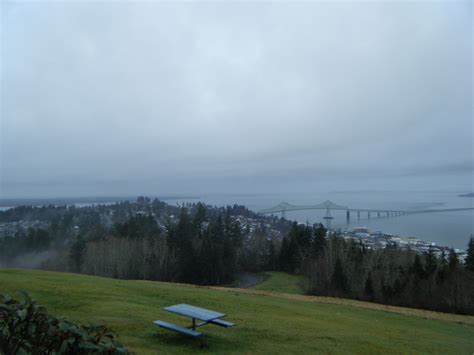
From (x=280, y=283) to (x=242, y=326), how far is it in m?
24.6

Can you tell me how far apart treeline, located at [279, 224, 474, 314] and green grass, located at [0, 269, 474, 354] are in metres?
9.80

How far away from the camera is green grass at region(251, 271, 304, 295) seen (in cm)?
2960

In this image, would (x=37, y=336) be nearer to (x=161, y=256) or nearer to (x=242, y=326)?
(x=242, y=326)

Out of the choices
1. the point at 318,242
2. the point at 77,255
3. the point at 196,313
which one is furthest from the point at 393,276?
the point at 77,255

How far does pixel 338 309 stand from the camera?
15867 millimetres

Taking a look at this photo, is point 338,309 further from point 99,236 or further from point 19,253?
point 19,253

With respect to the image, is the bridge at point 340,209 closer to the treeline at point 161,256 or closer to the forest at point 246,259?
the forest at point 246,259

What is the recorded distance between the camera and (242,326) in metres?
9.18

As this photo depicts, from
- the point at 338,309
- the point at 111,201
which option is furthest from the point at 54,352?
the point at 111,201

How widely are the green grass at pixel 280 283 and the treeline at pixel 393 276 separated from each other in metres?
1.10

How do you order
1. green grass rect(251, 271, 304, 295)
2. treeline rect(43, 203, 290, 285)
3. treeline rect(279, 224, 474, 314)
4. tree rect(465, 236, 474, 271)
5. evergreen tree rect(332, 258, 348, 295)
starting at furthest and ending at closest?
treeline rect(43, 203, 290, 285)
green grass rect(251, 271, 304, 295)
evergreen tree rect(332, 258, 348, 295)
tree rect(465, 236, 474, 271)
treeline rect(279, 224, 474, 314)

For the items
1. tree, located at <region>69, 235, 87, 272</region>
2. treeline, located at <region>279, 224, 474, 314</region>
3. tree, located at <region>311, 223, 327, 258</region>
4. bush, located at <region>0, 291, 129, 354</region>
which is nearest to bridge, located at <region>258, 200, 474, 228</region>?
tree, located at <region>311, 223, 327, 258</region>

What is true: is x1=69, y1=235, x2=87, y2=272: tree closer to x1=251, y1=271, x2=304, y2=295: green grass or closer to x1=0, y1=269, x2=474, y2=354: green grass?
x1=251, y1=271, x2=304, y2=295: green grass

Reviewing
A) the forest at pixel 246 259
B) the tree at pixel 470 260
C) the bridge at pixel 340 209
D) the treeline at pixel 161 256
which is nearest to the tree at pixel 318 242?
the forest at pixel 246 259
